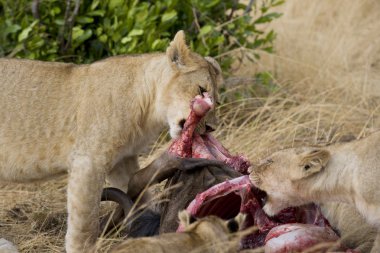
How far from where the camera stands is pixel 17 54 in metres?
7.24

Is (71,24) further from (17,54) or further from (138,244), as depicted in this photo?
(138,244)

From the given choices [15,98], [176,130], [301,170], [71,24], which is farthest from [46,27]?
[301,170]

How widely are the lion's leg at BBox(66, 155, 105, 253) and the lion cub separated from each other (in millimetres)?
850

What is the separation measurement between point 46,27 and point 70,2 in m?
0.31

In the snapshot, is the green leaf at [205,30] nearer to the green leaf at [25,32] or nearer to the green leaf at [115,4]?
the green leaf at [115,4]

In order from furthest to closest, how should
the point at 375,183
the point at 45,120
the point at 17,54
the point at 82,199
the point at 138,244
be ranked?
the point at 17,54 < the point at 45,120 < the point at 82,199 < the point at 375,183 < the point at 138,244

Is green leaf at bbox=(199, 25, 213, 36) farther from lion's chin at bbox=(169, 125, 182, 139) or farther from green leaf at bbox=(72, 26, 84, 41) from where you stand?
lion's chin at bbox=(169, 125, 182, 139)

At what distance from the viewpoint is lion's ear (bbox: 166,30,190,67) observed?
18.1ft

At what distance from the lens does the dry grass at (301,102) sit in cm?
625

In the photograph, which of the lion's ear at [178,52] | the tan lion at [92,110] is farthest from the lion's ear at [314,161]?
Answer: the lion's ear at [178,52]

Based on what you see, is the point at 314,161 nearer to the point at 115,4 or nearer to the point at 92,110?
the point at 92,110

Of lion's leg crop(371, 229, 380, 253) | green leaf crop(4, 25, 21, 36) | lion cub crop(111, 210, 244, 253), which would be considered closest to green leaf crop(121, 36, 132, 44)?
green leaf crop(4, 25, 21, 36)

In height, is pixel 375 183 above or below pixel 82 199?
above

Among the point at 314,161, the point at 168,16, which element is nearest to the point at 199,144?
the point at 314,161
